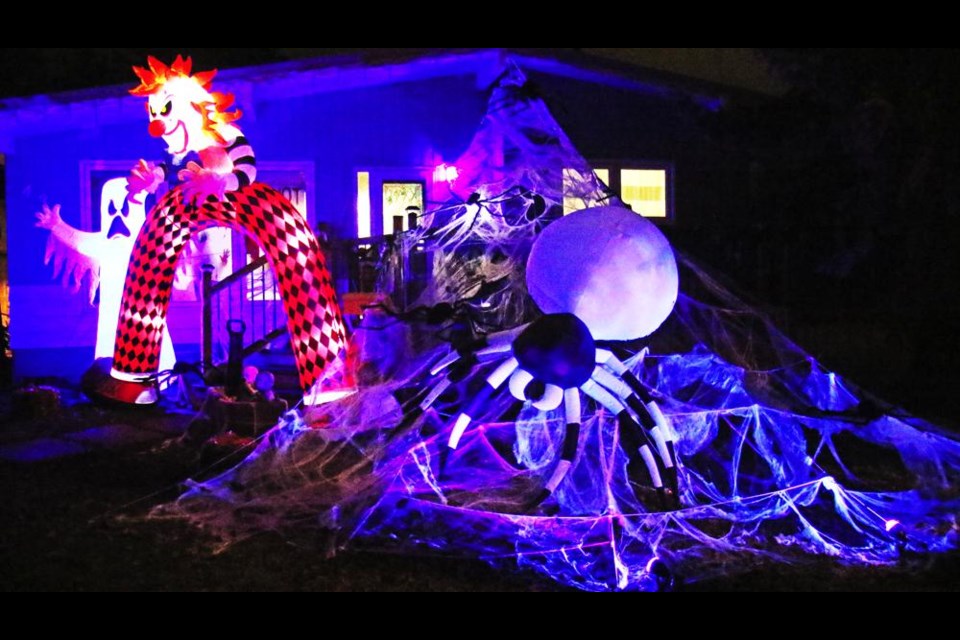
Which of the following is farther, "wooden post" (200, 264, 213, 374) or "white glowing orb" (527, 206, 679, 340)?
"wooden post" (200, 264, 213, 374)

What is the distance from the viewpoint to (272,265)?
7.62 meters

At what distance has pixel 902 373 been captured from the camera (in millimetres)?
10266

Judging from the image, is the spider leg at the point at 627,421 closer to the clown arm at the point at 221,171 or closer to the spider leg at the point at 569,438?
the spider leg at the point at 569,438

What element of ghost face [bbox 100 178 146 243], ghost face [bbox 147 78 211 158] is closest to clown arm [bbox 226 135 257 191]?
ghost face [bbox 147 78 211 158]

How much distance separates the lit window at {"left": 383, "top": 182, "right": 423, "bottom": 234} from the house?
78 mm

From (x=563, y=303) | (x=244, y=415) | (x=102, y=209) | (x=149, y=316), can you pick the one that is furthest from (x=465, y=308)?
(x=102, y=209)

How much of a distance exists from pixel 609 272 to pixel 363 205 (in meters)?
7.67

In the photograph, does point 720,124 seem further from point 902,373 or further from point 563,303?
point 563,303

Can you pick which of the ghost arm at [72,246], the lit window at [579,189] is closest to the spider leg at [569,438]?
the lit window at [579,189]

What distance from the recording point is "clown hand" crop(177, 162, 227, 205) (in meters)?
7.76

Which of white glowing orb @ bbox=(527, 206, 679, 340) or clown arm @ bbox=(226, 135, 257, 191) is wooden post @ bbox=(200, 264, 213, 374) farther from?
white glowing orb @ bbox=(527, 206, 679, 340)

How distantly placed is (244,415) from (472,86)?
20.9ft

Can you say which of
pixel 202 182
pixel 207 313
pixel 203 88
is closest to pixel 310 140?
pixel 207 313

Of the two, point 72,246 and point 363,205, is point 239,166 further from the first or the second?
point 363,205
